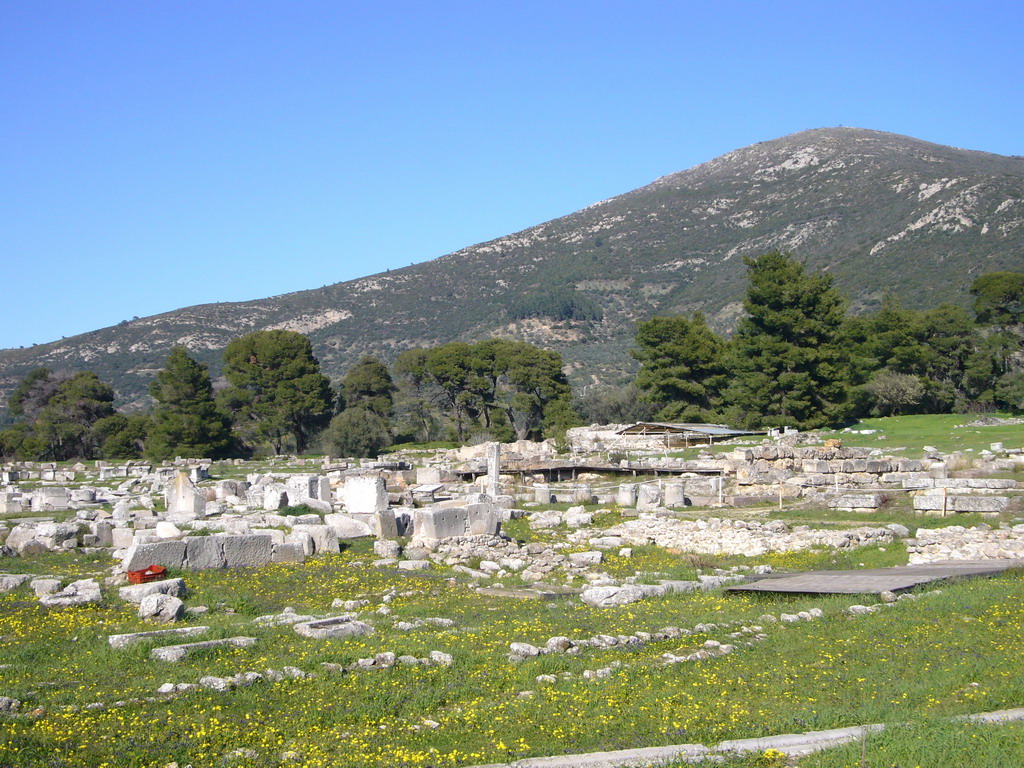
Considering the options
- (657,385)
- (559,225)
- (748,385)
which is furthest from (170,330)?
(748,385)

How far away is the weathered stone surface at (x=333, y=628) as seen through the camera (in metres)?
10.1

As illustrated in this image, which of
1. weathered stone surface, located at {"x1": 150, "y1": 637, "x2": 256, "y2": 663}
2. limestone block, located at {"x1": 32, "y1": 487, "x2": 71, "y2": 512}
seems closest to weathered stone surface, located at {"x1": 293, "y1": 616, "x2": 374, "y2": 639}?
weathered stone surface, located at {"x1": 150, "y1": 637, "x2": 256, "y2": 663}

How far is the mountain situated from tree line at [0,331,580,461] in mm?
34296

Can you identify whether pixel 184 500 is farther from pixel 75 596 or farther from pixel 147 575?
pixel 75 596

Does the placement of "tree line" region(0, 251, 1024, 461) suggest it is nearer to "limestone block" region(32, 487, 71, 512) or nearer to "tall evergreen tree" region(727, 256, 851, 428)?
"tall evergreen tree" region(727, 256, 851, 428)

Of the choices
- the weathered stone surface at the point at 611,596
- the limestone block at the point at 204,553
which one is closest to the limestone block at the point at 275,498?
the limestone block at the point at 204,553

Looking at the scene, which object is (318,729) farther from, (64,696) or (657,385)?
(657,385)

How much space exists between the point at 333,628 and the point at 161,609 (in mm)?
2421

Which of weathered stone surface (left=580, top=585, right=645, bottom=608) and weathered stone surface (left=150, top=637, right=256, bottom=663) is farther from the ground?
weathered stone surface (left=150, top=637, right=256, bottom=663)

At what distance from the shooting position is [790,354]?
47.4 meters

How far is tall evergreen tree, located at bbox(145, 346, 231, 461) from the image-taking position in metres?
55.4

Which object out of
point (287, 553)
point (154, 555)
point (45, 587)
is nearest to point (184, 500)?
point (287, 553)

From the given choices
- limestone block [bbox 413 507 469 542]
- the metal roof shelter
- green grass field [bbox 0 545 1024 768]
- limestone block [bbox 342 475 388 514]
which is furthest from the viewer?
the metal roof shelter

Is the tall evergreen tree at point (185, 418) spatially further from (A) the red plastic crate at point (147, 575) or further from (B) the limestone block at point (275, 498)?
(A) the red plastic crate at point (147, 575)
